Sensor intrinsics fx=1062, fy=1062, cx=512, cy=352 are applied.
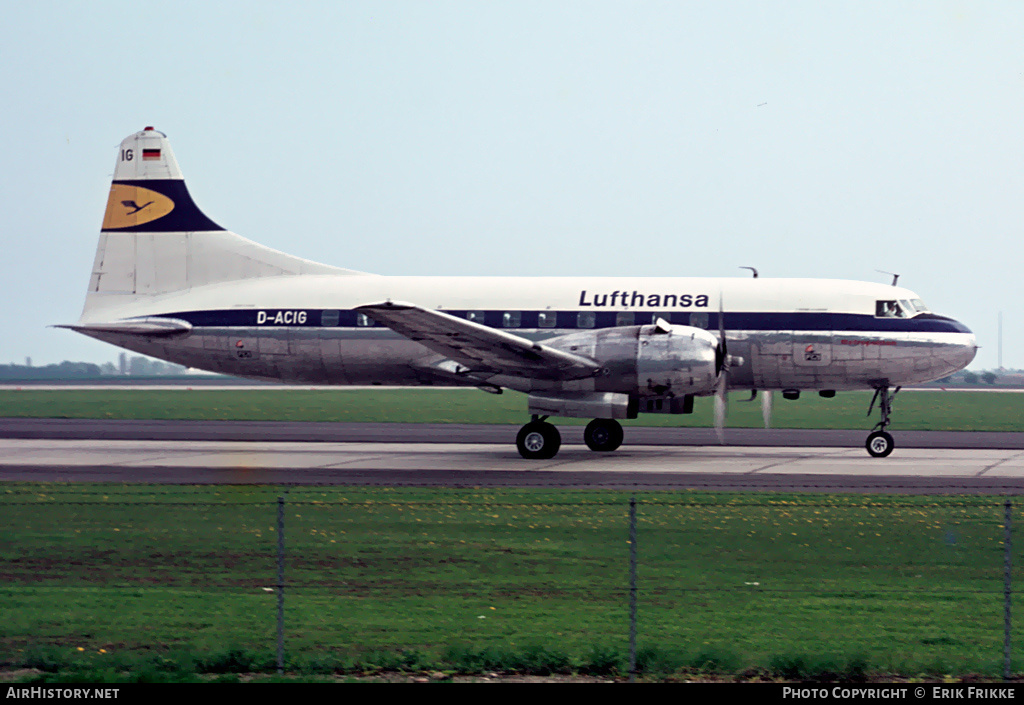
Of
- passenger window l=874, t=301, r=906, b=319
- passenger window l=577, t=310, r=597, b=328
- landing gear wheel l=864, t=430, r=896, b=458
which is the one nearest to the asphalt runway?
landing gear wheel l=864, t=430, r=896, b=458

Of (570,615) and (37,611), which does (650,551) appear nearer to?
(570,615)

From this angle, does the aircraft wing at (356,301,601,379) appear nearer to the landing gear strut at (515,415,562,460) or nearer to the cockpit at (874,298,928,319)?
the landing gear strut at (515,415,562,460)

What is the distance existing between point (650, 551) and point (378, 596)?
4.77 meters

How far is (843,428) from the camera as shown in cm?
4438

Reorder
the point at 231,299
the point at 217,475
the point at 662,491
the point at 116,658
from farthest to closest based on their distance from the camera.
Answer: the point at 231,299, the point at 217,475, the point at 662,491, the point at 116,658

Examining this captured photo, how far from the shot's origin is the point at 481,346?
27547mm

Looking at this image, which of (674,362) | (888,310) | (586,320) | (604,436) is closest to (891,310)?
(888,310)

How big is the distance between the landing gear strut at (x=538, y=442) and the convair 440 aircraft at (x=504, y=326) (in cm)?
4

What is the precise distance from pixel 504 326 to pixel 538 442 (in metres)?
3.83

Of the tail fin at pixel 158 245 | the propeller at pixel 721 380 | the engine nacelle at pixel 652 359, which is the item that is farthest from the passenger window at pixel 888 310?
the tail fin at pixel 158 245

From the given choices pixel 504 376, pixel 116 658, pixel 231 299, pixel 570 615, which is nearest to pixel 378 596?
pixel 570 615

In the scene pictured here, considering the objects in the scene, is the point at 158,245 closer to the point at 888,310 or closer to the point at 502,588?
the point at 888,310

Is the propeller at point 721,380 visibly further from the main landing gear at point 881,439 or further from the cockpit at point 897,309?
the cockpit at point 897,309

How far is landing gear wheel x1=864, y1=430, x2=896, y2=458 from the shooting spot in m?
29.1
